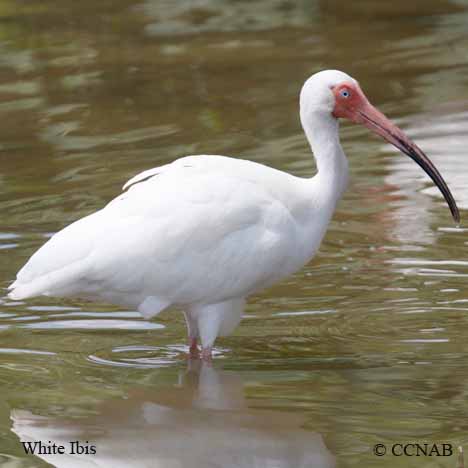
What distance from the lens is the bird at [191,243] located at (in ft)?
26.9

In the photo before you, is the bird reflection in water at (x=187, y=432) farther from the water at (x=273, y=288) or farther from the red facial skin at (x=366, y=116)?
the red facial skin at (x=366, y=116)

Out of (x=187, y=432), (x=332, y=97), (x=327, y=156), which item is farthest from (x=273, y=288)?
(x=187, y=432)

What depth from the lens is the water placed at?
299 inches

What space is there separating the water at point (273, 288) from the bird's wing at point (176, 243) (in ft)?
1.71

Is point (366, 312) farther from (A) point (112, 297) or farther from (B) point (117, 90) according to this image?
(B) point (117, 90)

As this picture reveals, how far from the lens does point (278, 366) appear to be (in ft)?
27.8

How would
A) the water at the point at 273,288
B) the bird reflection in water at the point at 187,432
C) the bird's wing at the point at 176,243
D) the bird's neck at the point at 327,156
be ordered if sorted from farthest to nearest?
the bird's neck at the point at 327,156
the bird's wing at the point at 176,243
the water at the point at 273,288
the bird reflection in water at the point at 187,432

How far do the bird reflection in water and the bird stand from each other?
44cm

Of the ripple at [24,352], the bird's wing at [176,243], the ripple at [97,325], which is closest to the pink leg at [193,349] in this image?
the bird's wing at [176,243]

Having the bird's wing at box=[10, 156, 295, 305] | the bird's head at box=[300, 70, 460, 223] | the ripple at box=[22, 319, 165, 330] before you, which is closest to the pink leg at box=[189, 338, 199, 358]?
the bird's wing at box=[10, 156, 295, 305]

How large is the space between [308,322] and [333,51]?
8.63m

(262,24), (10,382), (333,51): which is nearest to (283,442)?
(10,382)

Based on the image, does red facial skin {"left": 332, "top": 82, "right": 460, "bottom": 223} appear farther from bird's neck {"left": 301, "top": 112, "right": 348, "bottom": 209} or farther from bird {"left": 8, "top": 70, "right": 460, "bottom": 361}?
bird {"left": 8, "top": 70, "right": 460, "bottom": 361}

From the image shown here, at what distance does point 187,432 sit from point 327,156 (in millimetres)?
1989
